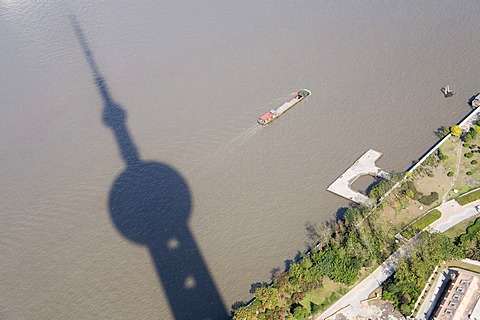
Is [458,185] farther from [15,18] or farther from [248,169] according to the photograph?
[15,18]

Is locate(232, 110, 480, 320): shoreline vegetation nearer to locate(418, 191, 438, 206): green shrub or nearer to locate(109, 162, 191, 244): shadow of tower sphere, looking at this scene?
locate(418, 191, 438, 206): green shrub

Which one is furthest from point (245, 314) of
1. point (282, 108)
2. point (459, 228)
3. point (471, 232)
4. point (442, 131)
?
point (442, 131)

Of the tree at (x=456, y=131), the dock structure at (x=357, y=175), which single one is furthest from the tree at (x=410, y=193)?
the tree at (x=456, y=131)

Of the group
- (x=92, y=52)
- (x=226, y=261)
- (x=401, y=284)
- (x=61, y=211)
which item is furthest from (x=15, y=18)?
(x=401, y=284)

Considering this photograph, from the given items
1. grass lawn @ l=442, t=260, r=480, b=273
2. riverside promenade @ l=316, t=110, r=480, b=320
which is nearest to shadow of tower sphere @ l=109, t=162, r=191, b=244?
riverside promenade @ l=316, t=110, r=480, b=320

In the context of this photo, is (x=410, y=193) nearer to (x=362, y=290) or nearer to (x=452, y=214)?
(x=452, y=214)

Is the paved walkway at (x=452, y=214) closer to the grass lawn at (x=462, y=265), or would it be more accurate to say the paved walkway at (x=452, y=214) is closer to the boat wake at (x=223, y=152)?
the grass lawn at (x=462, y=265)
